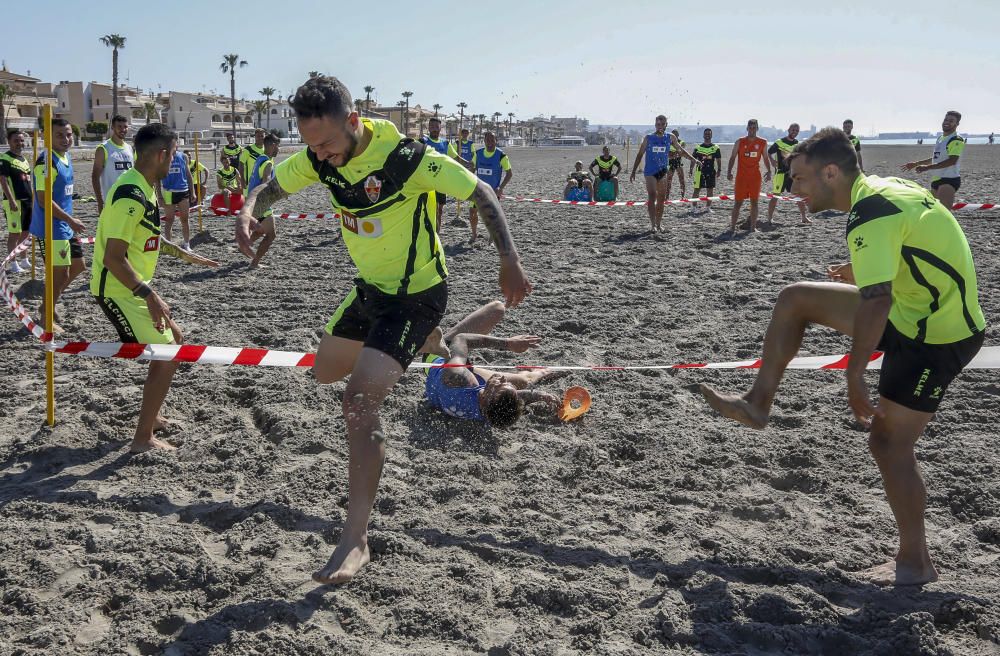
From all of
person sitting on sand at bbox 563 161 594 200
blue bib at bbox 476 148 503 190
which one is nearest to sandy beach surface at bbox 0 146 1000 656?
blue bib at bbox 476 148 503 190

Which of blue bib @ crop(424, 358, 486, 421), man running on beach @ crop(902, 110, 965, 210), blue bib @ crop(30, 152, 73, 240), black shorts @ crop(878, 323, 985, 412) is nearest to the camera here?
black shorts @ crop(878, 323, 985, 412)

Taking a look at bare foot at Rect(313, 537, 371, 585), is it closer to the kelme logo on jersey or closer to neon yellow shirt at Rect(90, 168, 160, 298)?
the kelme logo on jersey

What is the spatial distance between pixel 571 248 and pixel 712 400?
882 centimetres

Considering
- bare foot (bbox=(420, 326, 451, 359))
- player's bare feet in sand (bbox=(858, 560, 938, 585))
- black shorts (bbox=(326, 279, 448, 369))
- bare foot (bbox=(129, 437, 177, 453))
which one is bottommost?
bare foot (bbox=(129, 437, 177, 453))

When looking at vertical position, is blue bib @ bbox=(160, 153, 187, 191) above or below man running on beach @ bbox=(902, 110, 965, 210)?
below

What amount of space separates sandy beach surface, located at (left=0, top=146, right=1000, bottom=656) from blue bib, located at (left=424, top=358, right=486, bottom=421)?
0.11 metres

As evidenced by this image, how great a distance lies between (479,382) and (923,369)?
9.15 ft

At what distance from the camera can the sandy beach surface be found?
3.17m

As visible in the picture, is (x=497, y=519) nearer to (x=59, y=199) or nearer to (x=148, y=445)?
(x=148, y=445)

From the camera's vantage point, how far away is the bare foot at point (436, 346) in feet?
15.7

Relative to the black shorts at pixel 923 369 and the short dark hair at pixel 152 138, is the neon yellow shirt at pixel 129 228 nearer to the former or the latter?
the short dark hair at pixel 152 138

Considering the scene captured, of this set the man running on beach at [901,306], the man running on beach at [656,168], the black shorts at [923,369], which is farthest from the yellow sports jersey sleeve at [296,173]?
the man running on beach at [656,168]

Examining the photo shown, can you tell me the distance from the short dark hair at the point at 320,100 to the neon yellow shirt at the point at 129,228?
170 cm

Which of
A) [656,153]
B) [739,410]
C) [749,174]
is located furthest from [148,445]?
[656,153]
